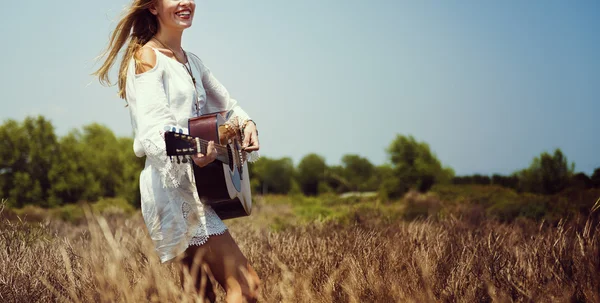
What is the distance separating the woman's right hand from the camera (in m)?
2.46

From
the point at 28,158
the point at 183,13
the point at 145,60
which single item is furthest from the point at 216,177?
the point at 28,158

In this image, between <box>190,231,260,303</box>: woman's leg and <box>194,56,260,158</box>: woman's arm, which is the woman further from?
<box>194,56,260,158</box>: woman's arm

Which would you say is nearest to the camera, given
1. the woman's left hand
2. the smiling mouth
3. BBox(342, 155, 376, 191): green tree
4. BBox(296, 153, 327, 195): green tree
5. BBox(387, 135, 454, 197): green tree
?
the smiling mouth

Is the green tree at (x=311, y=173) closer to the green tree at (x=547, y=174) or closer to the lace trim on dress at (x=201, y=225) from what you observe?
the green tree at (x=547, y=174)

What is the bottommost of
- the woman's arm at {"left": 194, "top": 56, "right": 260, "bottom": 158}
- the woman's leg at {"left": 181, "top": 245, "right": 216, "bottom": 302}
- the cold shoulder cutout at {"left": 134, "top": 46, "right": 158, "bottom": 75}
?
the woman's leg at {"left": 181, "top": 245, "right": 216, "bottom": 302}

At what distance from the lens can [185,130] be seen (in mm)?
2574

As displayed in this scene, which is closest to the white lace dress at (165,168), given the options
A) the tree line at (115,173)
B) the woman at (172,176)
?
the woman at (172,176)

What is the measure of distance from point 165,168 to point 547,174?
1705 centimetres

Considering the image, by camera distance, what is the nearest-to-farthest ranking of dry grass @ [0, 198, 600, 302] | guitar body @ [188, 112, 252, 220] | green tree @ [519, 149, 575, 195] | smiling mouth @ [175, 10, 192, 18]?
guitar body @ [188, 112, 252, 220], dry grass @ [0, 198, 600, 302], smiling mouth @ [175, 10, 192, 18], green tree @ [519, 149, 575, 195]

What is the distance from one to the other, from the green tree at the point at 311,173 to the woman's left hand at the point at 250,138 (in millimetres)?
36770

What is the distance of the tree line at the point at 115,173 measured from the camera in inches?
688

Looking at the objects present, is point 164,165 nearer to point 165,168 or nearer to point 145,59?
point 165,168

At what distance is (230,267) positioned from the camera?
2613mm

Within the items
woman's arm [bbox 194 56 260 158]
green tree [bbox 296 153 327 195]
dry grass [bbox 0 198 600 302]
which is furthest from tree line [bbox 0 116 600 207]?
woman's arm [bbox 194 56 260 158]
